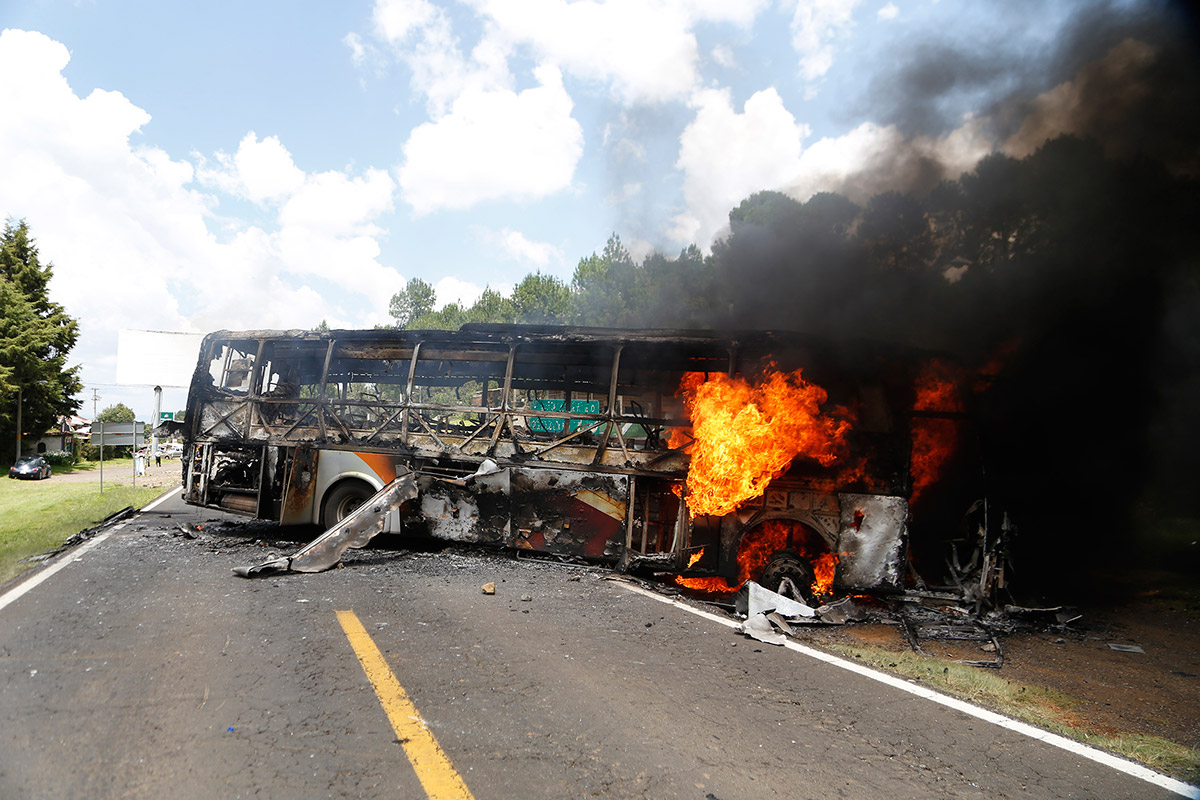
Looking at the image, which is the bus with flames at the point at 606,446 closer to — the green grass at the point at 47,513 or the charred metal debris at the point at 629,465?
the charred metal debris at the point at 629,465

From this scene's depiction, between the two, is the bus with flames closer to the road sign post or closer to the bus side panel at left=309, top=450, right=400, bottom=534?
the bus side panel at left=309, top=450, right=400, bottom=534

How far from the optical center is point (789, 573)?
20.2ft

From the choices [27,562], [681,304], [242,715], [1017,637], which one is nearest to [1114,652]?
[1017,637]

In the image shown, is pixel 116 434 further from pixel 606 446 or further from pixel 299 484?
pixel 606 446

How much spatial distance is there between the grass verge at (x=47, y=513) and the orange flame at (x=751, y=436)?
7650 millimetres

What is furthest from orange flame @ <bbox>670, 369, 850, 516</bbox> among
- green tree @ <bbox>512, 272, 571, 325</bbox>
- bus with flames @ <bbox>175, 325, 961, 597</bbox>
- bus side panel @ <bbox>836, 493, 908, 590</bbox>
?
green tree @ <bbox>512, 272, 571, 325</bbox>

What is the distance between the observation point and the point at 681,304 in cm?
1845

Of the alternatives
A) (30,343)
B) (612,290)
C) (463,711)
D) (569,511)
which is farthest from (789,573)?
(30,343)

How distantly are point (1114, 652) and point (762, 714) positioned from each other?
452 centimetres

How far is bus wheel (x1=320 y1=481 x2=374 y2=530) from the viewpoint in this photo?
8.09 meters

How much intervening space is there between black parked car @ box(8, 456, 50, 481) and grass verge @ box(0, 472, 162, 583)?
4608 mm

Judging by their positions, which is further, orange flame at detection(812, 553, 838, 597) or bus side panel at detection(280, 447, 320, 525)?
bus side panel at detection(280, 447, 320, 525)

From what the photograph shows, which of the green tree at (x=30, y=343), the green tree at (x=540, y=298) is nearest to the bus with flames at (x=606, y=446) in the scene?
the green tree at (x=30, y=343)

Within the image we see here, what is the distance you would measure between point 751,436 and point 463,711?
4116 millimetres
